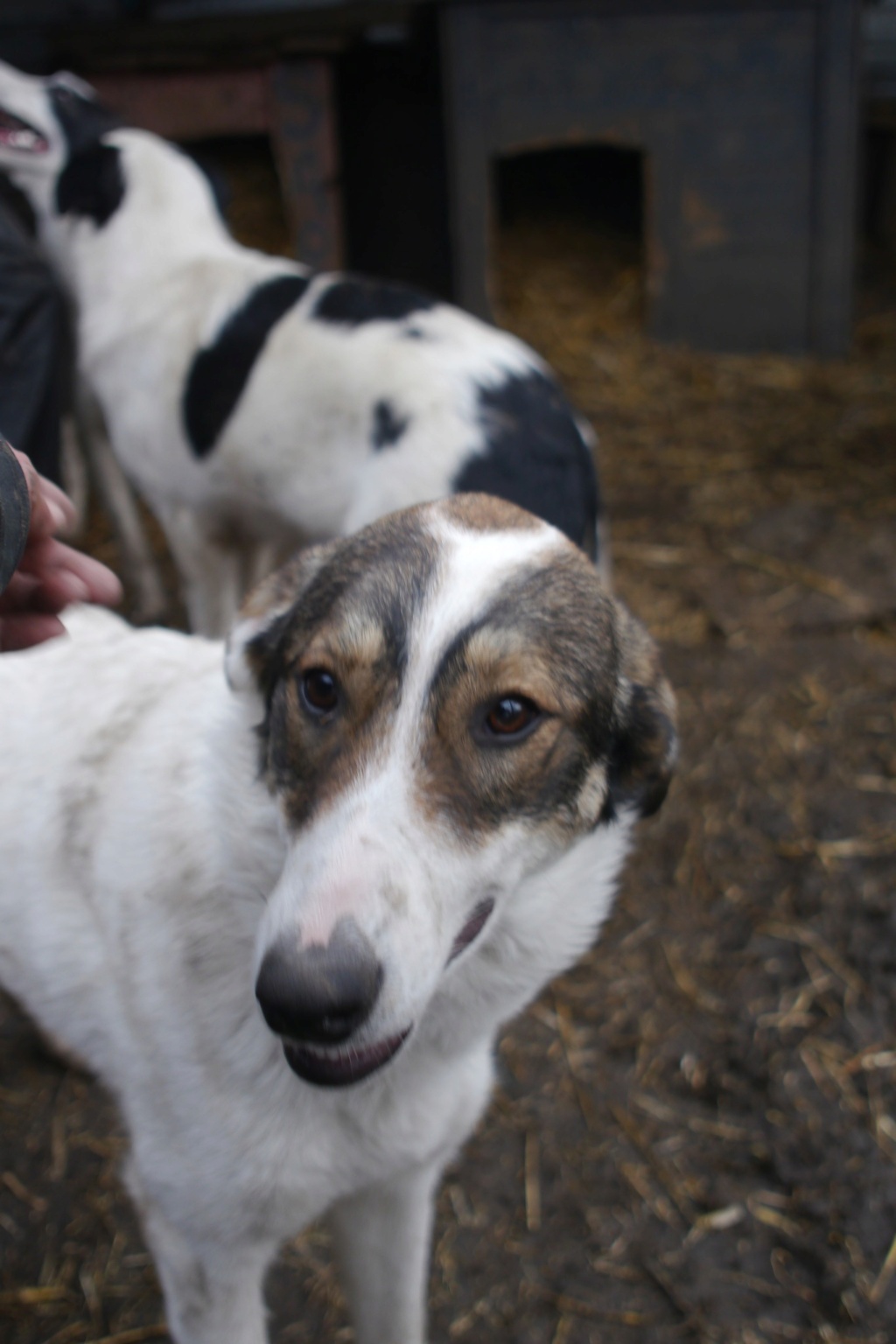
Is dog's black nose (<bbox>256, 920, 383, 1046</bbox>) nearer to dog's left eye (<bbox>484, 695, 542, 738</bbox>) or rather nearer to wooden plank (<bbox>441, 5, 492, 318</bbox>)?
Answer: dog's left eye (<bbox>484, 695, 542, 738</bbox>)

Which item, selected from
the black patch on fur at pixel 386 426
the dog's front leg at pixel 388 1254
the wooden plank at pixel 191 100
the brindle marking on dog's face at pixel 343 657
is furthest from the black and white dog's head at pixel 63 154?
the dog's front leg at pixel 388 1254

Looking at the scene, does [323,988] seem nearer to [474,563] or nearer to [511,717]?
[511,717]

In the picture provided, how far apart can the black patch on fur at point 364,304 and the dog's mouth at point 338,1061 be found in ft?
8.38

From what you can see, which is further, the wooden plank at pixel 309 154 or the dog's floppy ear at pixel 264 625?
the wooden plank at pixel 309 154

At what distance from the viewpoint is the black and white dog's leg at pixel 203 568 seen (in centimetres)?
396

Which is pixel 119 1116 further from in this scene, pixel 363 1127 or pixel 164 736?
pixel 164 736

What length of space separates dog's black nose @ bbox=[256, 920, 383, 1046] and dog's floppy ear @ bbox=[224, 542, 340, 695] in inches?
22.8

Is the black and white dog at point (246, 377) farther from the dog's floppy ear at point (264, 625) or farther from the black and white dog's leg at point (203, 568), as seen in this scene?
the dog's floppy ear at point (264, 625)

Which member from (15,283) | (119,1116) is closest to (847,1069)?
(119,1116)

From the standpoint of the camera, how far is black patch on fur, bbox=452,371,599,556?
2846mm

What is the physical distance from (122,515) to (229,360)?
1.29m

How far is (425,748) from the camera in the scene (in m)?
1.51

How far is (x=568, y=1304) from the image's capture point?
2.43 meters

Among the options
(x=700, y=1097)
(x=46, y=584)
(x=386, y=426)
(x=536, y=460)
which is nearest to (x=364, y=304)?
(x=386, y=426)
